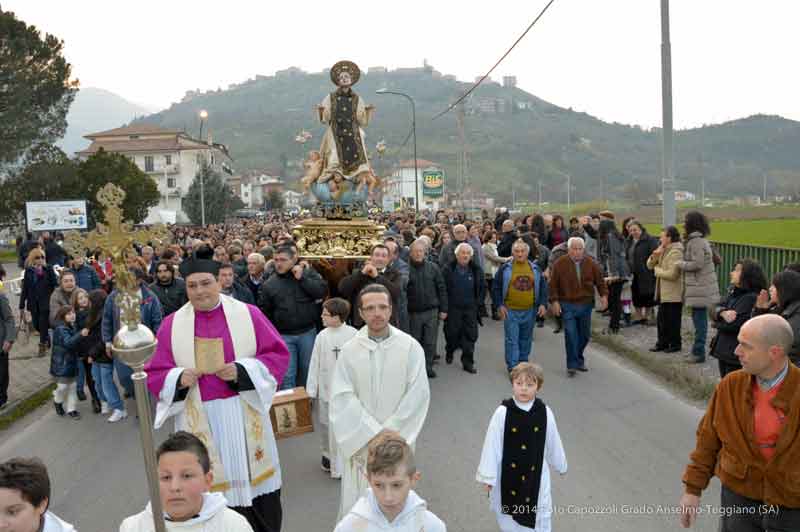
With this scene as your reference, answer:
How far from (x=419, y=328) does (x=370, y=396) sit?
18.1 ft

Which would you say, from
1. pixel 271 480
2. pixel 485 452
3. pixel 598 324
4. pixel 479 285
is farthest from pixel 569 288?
pixel 271 480

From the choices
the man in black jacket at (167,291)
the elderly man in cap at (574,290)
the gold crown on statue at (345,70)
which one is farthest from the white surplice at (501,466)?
the gold crown on statue at (345,70)

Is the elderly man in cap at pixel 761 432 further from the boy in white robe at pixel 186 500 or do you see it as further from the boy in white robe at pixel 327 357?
the boy in white robe at pixel 327 357

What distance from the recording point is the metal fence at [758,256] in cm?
1224

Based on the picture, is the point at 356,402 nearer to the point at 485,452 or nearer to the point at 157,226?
the point at 485,452

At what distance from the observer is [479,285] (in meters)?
10.9

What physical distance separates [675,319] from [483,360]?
287 centimetres

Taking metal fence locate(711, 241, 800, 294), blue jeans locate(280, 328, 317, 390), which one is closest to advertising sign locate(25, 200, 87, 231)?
blue jeans locate(280, 328, 317, 390)

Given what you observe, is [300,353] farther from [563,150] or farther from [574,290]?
[563,150]

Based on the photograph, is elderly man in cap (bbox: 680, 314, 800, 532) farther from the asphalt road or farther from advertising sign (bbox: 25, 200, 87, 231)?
advertising sign (bbox: 25, 200, 87, 231)

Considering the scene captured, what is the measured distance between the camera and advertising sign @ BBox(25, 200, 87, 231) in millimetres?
28359

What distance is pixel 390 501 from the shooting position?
326 cm

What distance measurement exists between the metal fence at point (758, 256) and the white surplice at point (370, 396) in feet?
31.4

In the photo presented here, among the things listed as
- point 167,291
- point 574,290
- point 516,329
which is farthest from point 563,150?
point 167,291
